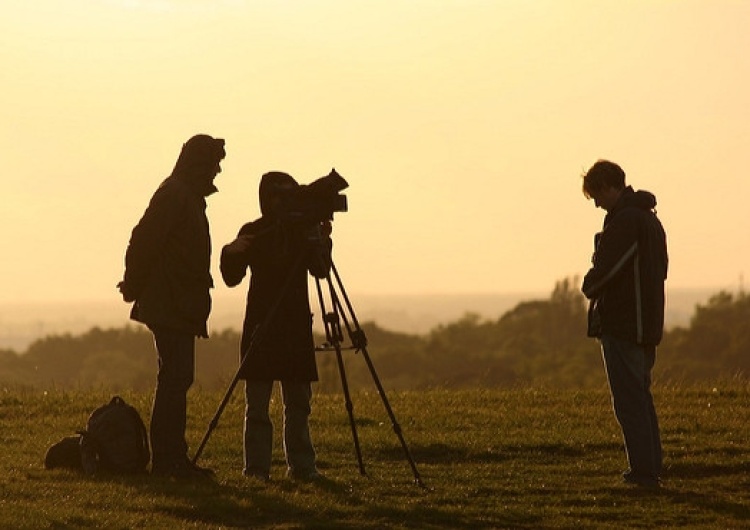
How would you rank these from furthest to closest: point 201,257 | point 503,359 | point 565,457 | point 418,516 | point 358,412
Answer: point 503,359 < point 358,412 < point 565,457 < point 201,257 < point 418,516

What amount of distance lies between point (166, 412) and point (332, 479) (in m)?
1.47

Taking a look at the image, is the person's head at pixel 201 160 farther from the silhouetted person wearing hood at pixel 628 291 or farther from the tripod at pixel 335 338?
the silhouetted person wearing hood at pixel 628 291

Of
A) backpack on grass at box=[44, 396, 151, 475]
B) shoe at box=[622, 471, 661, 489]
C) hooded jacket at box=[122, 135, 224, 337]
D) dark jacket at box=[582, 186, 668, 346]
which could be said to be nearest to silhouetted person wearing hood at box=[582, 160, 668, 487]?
dark jacket at box=[582, 186, 668, 346]

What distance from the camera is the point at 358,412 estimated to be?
22.0 metres

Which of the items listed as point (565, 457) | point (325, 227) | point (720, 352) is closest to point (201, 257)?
point (325, 227)

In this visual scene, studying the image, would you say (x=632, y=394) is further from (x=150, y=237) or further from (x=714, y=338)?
(x=714, y=338)

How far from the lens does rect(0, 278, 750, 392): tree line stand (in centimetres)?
8844

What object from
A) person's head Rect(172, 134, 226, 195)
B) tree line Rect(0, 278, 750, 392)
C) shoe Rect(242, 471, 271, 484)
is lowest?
shoe Rect(242, 471, 271, 484)

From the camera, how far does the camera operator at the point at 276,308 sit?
15.5 metres

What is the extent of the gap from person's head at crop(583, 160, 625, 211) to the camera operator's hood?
238 cm

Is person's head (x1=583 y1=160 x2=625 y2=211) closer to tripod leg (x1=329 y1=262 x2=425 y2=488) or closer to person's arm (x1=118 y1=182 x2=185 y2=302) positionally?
tripod leg (x1=329 y1=262 x2=425 y2=488)

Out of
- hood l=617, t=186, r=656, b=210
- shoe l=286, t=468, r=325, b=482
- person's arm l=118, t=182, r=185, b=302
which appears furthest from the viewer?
shoe l=286, t=468, r=325, b=482

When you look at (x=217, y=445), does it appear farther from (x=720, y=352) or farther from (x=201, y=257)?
(x=720, y=352)

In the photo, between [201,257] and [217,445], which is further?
[217,445]
